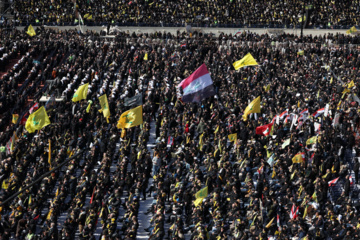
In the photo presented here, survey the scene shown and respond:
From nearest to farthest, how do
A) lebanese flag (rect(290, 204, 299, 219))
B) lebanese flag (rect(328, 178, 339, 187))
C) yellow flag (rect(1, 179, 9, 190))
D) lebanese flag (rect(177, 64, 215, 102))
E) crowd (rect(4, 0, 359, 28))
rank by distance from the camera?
lebanese flag (rect(290, 204, 299, 219)) → lebanese flag (rect(328, 178, 339, 187)) → yellow flag (rect(1, 179, 9, 190)) → lebanese flag (rect(177, 64, 215, 102)) → crowd (rect(4, 0, 359, 28))

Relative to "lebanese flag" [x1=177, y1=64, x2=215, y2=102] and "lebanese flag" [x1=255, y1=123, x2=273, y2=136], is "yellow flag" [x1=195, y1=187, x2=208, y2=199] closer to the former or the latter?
"lebanese flag" [x1=177, y1=64, x2=215, y2=102]

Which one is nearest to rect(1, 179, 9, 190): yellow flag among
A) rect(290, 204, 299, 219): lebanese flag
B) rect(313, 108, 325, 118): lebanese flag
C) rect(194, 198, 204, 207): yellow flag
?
rect(194, 198, 204, 207): yellow flag

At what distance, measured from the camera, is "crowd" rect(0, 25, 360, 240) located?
2036 centimetres

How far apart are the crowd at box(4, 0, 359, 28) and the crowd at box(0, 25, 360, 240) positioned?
18295 mm

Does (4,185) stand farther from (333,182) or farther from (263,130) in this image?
(333,182)

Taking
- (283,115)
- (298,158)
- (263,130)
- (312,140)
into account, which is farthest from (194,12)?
(298,158)

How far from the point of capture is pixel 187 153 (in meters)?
24.5

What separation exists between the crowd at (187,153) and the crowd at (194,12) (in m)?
18.3

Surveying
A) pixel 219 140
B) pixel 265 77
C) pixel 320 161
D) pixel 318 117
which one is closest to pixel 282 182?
pixel 320 161

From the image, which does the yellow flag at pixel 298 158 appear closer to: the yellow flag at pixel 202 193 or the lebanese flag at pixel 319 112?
the yellow flag at pixel 202 193

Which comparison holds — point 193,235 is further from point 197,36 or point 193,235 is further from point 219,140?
point 197,36

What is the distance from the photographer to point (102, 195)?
72.1 feet

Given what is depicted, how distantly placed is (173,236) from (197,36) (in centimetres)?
3333

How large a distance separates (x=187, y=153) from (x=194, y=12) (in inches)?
1511
